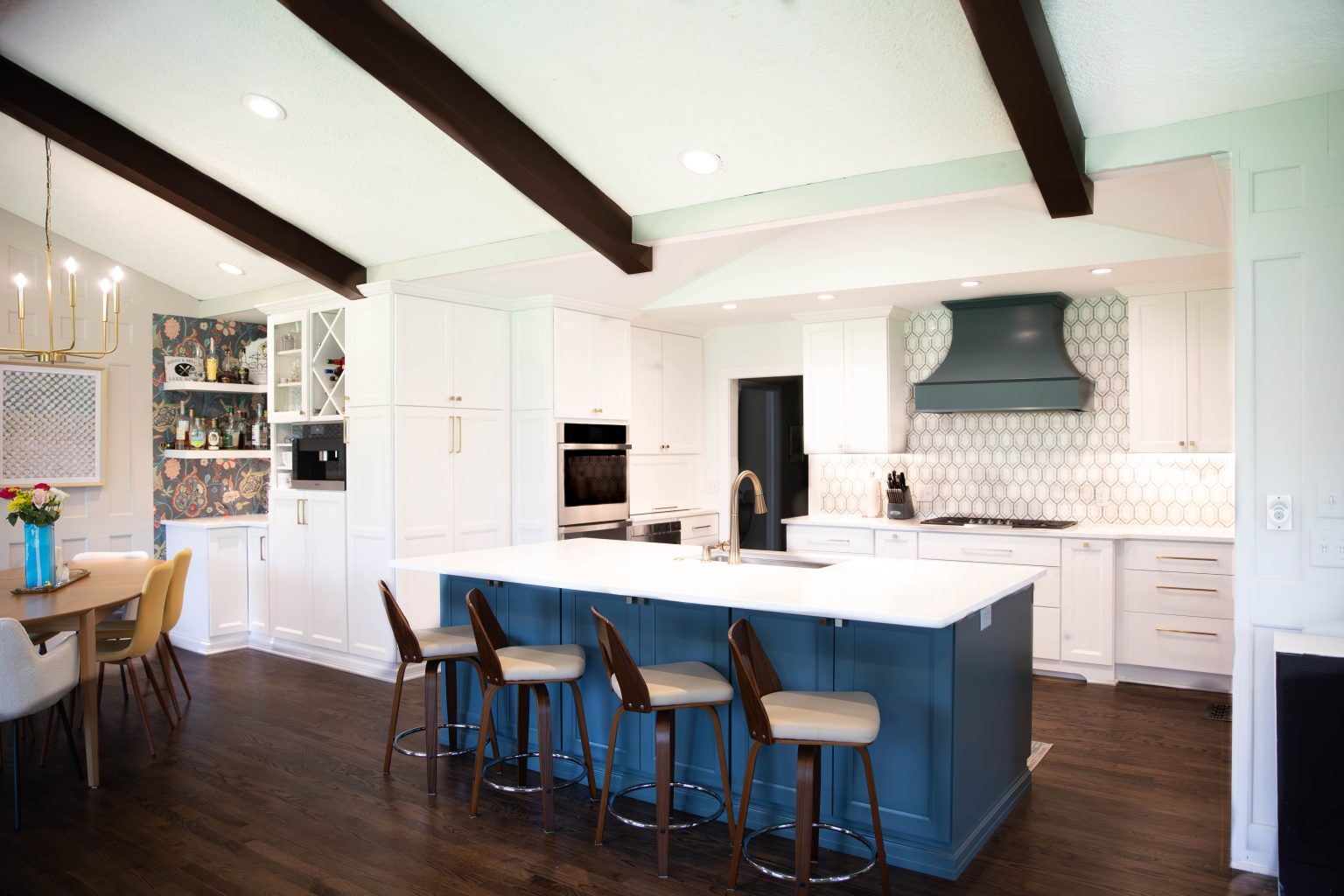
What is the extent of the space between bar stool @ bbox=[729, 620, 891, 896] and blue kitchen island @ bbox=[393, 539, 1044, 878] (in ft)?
0.52

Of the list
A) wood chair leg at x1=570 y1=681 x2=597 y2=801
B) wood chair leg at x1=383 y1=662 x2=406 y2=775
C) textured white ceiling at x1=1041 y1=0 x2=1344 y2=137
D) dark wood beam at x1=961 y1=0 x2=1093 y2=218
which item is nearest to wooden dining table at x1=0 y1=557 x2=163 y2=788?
wood chair leg at x1=383 y1=662 x2=406 y2=775

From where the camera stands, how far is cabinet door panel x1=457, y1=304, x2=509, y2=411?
18.1 feet

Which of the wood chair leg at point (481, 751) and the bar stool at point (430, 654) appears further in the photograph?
the bar stool at point (430, 654)

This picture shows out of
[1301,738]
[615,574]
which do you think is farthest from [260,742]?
[1301,738]

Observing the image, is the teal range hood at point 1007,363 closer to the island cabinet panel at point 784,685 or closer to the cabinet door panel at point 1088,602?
the cabinet door panel at point 1088,602

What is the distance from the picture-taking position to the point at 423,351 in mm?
5297

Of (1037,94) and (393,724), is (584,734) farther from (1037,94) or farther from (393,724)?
(1037,94)

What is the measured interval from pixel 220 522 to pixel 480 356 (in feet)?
6.99

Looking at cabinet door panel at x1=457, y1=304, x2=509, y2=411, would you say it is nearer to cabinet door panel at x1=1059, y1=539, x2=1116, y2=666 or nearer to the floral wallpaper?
the floral wallpaper

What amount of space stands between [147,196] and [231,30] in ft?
6.51

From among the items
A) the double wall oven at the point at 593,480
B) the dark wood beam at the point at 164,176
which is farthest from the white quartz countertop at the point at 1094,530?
the dark wood beam at the point at 164,176

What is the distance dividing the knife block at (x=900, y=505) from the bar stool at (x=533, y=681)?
3.06 meters

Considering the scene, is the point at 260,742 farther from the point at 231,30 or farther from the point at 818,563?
the point at 231,30

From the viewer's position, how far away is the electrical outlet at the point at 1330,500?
2727 mm
